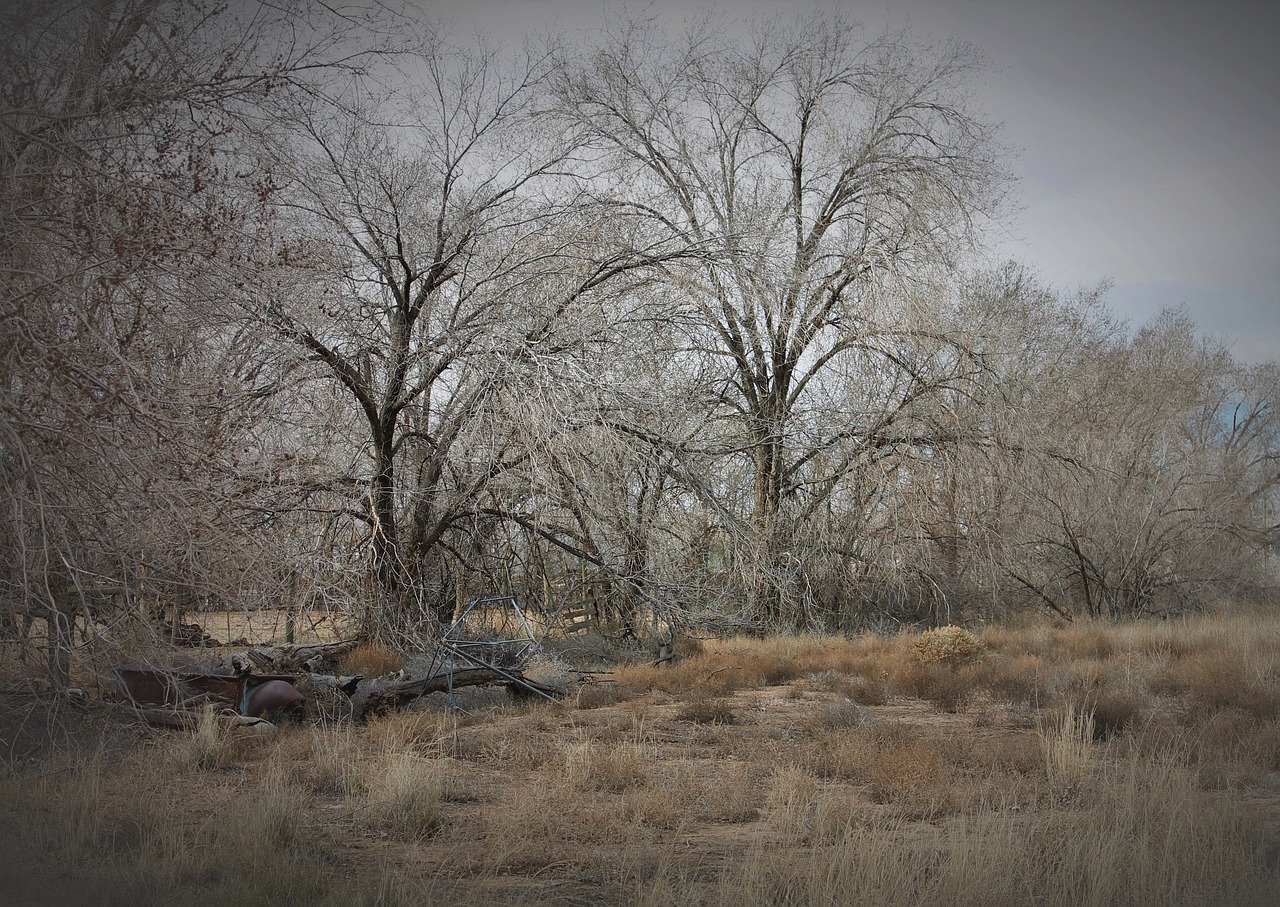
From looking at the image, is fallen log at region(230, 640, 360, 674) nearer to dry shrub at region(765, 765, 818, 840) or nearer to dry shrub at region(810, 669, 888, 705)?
dry shrub at region(765, 765, 818, 840)

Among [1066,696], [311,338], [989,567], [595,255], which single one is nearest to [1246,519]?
[989,567]

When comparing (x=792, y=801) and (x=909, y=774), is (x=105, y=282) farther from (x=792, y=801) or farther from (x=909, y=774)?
(x=909, y=774)

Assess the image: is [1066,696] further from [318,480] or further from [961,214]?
[961,214]

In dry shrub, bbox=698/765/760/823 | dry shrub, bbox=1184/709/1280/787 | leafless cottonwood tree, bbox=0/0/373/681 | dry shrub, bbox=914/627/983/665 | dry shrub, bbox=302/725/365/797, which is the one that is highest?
leafless cottonwood tree, bbox=0/0/373/681

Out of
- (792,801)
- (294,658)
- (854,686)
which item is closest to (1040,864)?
(792,801)

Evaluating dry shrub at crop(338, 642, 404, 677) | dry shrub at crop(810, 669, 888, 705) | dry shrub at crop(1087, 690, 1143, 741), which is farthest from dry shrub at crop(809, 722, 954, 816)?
dry shrub at crop(338, 642, 404, 677)

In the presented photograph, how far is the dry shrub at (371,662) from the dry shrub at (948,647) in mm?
7243

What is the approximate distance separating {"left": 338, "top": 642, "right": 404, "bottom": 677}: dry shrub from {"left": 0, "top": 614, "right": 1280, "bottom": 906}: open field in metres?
1.38

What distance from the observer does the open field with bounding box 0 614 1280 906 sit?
158 inches

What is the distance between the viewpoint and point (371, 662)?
1016 cm

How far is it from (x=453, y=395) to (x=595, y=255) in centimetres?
263

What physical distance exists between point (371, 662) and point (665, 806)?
554 cm

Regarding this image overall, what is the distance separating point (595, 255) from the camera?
11.5 m

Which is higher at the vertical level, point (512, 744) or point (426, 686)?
point (426, 686)
